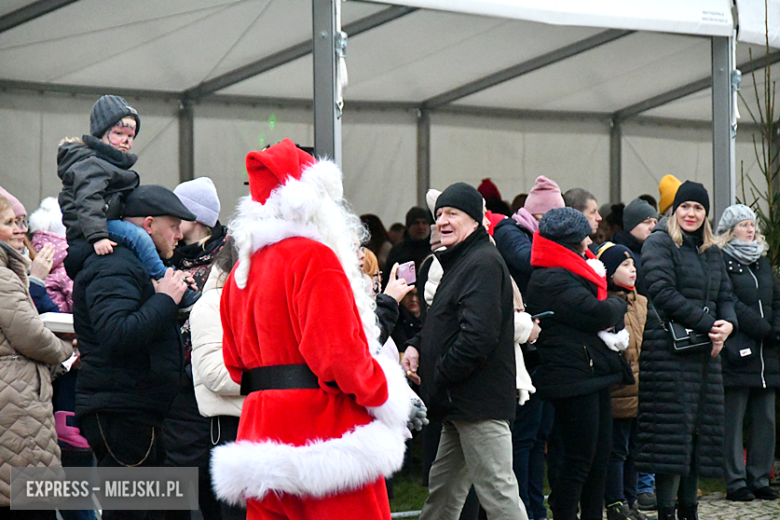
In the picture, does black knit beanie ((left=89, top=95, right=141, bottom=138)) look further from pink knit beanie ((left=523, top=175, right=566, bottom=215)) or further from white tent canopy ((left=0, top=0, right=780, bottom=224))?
pink knit beanie ((left=523, top=175, right=566, bottom=215))

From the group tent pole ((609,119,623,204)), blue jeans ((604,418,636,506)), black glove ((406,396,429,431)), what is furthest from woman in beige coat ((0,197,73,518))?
tent pole ((609,119,623,204))

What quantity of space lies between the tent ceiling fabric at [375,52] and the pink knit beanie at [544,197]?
1019 millimetres

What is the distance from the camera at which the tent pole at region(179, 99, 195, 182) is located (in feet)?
26.7

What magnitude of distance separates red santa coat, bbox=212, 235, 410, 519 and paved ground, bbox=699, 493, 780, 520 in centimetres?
378

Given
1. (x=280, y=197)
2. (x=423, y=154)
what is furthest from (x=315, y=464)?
(x=423, y=154)

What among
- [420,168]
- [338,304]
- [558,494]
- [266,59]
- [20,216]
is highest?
[266,59]

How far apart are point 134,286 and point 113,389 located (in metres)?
0.43

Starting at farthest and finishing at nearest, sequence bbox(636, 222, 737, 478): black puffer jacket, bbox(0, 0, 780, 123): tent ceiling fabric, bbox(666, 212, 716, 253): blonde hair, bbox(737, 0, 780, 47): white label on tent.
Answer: bbox(737, 0, 780, 47): white label on tent → bbox(0, 0, 780, 123): tent ceiling fabric → bbox(666, 212, 716, 253): blonde hair → bbox(636, 222, 737, 478): black puffer jacket

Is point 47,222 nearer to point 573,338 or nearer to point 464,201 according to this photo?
point 464,201

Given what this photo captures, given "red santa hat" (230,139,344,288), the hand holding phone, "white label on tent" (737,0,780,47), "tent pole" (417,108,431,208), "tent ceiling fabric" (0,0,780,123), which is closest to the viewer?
"red santa hat" (230,139,344,288)


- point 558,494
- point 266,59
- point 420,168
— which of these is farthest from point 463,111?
point 558,494

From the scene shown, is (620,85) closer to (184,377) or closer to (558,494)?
(558,494)

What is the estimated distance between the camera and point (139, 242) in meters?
4.20

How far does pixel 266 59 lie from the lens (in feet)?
25.6
